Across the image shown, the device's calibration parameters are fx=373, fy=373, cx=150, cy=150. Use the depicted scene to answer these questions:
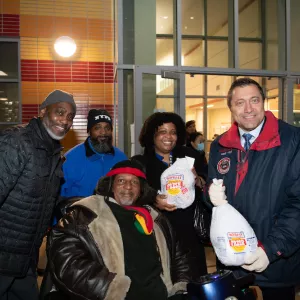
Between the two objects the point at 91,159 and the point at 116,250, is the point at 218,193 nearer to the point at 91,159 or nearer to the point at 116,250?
the point at 116,250

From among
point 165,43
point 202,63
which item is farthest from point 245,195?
point 202,63

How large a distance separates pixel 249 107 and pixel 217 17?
19.9 feet

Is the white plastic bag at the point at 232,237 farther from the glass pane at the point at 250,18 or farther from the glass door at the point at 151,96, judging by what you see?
the glass pane at the point at 250,18

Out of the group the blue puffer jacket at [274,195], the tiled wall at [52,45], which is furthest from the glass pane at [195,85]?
the blue puffer jacket at [274,195]

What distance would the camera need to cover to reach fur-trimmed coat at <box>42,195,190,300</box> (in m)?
Answer: 2.07

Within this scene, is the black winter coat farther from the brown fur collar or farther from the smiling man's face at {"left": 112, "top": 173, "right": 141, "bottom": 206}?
the smiling man's face at {"left": 112, "top": 173, "right": 141, "bottom": 206}

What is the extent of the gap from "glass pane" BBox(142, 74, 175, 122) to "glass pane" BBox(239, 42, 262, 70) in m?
1.38

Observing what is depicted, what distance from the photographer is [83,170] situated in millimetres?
3252

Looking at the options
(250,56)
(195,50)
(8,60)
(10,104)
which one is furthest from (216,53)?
(10,104)

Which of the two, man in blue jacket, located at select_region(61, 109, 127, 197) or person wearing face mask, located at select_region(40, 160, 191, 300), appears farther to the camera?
man in blue jacket, located at select_region(61, 109, 127, 197)

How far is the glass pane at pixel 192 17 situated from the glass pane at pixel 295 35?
1.80 metres

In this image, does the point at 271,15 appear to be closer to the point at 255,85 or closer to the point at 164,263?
the point at 255,85

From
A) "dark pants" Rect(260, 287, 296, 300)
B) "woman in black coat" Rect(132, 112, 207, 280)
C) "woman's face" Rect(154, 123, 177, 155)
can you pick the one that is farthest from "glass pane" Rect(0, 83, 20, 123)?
"dark pants" Rect(260, 287, 296, 300)

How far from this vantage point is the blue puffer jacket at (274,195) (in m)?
1.85
